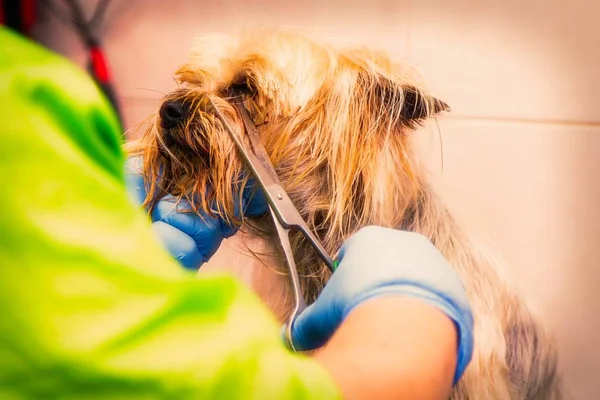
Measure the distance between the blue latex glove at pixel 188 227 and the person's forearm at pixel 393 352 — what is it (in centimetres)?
26

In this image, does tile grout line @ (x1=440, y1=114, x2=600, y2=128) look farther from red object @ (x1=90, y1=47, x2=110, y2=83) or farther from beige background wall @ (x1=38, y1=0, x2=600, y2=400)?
red object @ (x1=90, y1=47, x2=110, y2=83)

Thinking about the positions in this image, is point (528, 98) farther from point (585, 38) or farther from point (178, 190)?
point (178, 190)

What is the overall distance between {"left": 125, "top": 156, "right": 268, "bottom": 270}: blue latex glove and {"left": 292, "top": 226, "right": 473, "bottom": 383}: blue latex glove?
0.16m

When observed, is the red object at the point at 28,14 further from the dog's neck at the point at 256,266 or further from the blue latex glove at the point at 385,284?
the blue latex glove at the point at 385,284

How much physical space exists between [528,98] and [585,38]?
8 centimetres

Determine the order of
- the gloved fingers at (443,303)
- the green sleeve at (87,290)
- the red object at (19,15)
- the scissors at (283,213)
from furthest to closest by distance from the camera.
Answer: the red object at (19,15), the scissors at (283,213), the gloved fingers at (443,303), the green sleeve at (87,290)

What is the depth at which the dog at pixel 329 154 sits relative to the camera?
0.58 m

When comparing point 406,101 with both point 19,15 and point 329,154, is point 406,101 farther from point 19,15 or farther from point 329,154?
point 19,15

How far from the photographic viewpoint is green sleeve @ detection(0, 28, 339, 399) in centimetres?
23

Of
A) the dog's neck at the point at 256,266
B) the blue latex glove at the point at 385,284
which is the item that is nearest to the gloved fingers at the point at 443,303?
the blue latex glove at the point at 385,284

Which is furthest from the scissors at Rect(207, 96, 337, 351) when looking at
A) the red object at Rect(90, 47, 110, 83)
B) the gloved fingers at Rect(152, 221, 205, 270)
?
the red object at Rect(90, 47, 110, 83)

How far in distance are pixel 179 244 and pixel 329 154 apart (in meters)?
0.19

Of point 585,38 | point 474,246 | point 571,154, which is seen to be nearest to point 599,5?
point 585,38

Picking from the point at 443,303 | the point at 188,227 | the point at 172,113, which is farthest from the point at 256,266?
the point at 443,303
